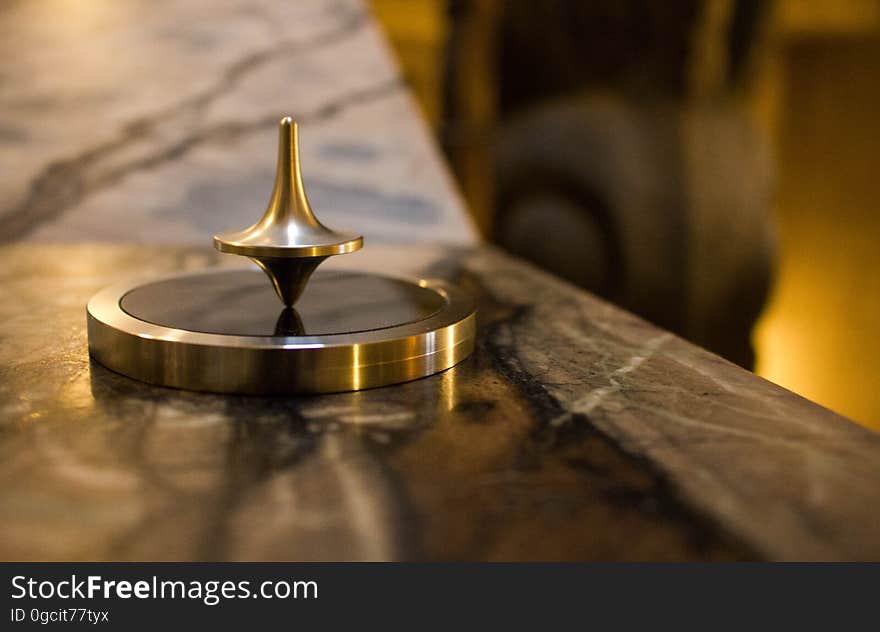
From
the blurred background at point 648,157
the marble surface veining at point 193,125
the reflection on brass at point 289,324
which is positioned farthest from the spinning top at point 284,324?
the blurred background at point 648,157

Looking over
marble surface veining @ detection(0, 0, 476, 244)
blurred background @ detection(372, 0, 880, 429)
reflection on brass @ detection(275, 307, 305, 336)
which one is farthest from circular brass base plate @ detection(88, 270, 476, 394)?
blurred background @ detection(372, 0, 880, 429)

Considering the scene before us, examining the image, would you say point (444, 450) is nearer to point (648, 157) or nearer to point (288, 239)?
point (288, 239)

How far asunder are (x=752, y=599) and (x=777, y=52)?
3857 mm

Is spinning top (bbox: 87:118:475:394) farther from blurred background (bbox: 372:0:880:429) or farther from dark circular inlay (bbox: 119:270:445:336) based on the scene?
blurred background (bbox: 372:0:880:429)

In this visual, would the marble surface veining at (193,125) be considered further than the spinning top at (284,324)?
Yes

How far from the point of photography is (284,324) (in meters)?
0.66

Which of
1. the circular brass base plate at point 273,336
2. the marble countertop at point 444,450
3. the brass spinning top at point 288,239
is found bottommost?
the marble countertop at point 444,450

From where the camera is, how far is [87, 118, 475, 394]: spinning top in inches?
23.3

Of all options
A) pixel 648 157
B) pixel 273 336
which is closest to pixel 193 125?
pixel 273 336

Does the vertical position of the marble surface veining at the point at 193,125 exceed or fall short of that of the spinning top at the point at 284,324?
it exceeds it

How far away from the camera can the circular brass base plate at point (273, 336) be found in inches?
23.3

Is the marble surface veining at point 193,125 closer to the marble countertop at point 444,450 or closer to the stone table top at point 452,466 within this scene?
the marble countertop at point 444,450

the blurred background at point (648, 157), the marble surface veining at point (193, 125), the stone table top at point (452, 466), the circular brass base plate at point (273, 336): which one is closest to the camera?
the stone table top at point (452, 466)

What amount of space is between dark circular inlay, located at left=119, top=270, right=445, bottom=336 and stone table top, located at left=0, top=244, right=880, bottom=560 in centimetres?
6
